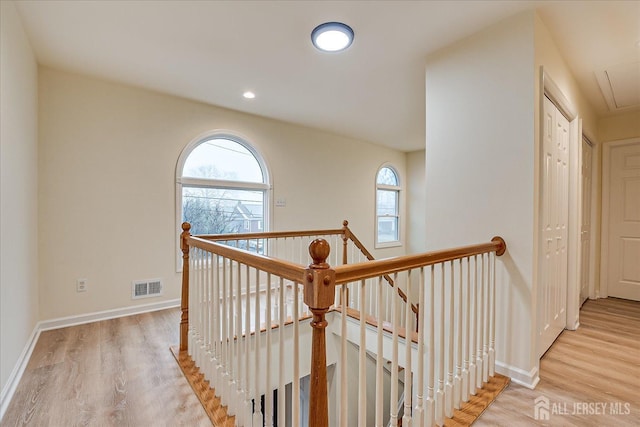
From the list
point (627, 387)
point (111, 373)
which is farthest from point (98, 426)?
point (627, 387)

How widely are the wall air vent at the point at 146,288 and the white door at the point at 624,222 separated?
5417 mm

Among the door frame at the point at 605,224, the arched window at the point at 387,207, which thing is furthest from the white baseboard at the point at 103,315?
the door frame at the point at 605,224

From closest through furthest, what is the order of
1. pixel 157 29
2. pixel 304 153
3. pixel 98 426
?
pixel 98 426, pixel 157 29, pixel 304 153

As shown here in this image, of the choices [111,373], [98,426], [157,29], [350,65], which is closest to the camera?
[98,426]

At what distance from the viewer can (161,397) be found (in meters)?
1.79

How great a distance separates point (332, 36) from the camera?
217cm

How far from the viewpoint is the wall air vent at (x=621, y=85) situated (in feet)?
8.58

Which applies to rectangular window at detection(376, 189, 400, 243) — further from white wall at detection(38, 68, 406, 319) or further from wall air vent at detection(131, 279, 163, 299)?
wall air vent at detection(131, 279, 163, 299)

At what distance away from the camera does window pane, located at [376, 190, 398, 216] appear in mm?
6066

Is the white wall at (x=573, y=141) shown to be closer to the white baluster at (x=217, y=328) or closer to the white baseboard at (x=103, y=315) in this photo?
the white baluster at (x=217, y=328)

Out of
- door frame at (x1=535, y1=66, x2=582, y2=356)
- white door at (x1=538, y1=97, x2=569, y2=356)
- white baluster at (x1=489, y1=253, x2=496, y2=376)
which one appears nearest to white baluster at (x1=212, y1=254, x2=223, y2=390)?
white baluster at (x1=489, y1=253, x2=496, y2=376)

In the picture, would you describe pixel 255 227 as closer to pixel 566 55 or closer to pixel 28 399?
pixel 28 399

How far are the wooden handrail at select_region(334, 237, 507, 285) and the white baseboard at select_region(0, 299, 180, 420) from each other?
2.08 m

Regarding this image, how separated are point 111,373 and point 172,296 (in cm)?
140
